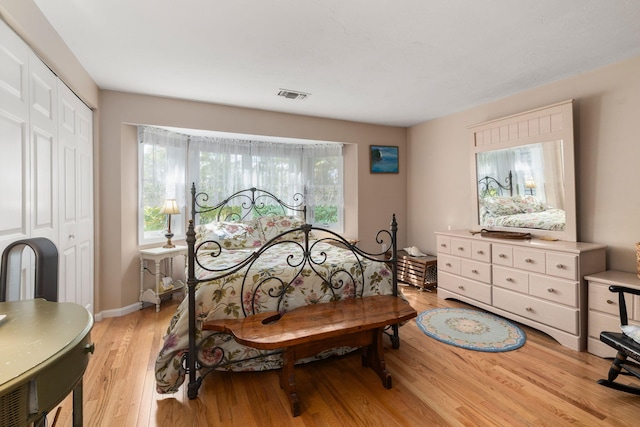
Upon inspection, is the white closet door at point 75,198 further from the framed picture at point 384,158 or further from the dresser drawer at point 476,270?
the dresser drawer at point 476,270

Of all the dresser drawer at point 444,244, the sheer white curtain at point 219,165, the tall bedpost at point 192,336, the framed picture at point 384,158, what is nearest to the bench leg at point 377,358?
the tall bedpost at point 192,336

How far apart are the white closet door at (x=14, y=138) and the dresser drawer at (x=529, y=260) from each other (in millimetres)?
3800

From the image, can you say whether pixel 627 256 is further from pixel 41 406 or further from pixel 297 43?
pixel 41 406

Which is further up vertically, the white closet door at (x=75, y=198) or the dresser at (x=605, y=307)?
the white closet door at (x=75, y=198)

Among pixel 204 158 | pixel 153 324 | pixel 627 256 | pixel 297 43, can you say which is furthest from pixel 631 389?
pixel 204 158

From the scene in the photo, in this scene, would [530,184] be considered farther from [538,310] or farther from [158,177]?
[158,177]

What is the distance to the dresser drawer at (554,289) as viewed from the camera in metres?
2.41

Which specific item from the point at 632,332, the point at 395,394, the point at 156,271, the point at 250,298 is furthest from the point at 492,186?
the point at 156,271

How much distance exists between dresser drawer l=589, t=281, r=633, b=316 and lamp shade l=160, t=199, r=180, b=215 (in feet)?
13.4

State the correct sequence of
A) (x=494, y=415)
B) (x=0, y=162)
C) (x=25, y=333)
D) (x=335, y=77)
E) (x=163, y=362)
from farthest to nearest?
(x=335, y=77) → (x=163, y=362) → (x=494, y=415) → (x=0, y=162) → (x=25, y=333)

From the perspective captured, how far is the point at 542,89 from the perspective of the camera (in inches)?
121

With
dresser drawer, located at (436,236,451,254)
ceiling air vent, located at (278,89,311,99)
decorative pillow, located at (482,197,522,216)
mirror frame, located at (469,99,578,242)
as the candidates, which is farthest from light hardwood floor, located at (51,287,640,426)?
ceiling air vent, located at (278,89,311,99)

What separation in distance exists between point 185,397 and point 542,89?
4235 millimetres

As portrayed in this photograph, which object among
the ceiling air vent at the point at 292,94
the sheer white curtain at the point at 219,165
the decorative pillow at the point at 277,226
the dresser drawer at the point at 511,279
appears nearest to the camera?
the dresser drawer at the point at 511,279
